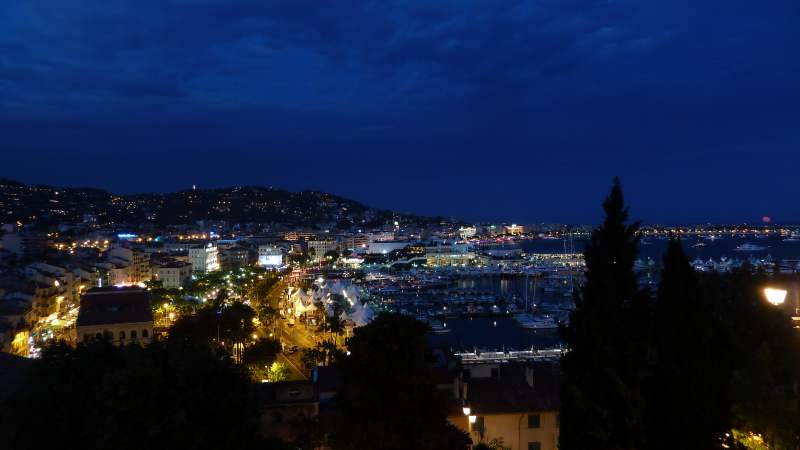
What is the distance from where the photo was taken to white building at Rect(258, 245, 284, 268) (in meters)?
81.2

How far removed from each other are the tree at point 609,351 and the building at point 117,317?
18324 mm

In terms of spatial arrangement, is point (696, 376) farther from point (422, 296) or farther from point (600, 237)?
point (422, 296)

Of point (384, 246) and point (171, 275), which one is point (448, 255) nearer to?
point (384, 246)

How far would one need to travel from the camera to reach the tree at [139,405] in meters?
7.06

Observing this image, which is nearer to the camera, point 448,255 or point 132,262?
point 132,262

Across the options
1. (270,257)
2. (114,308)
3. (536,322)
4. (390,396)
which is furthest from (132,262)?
(390,396)

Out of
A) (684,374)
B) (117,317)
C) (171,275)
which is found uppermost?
(684,374)

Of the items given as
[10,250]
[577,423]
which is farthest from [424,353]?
[10,250]

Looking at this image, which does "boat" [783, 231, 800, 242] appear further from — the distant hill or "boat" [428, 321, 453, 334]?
"boat" [428, 321, 453, 334]

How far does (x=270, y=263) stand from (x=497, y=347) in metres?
52.9

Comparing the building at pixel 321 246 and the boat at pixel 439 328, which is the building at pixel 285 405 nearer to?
the boat at pixel 439 328

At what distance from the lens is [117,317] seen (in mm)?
21547

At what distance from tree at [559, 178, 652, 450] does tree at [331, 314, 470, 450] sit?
1.80 meters

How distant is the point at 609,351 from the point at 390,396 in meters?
2.96
